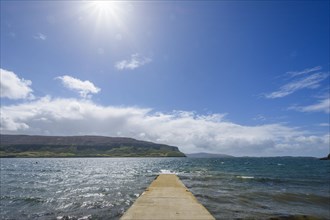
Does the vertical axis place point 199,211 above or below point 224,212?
above

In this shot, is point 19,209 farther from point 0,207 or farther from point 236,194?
point 236,194

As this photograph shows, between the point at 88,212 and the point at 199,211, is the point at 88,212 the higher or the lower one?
the lower one

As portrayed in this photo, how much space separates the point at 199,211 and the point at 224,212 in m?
9.88

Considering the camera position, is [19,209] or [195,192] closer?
[19,209]

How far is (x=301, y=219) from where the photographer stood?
19.1m

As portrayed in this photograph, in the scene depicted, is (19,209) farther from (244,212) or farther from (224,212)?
(244,212)

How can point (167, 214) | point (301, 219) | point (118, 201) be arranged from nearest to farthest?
point (167, 214) < point (301, 219) < point (118, 201)

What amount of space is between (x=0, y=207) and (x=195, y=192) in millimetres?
19491

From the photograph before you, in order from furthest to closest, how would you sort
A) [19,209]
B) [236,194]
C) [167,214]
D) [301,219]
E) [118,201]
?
[236,194]
[118,201]
[19,209]
[301,219]
[167,214]

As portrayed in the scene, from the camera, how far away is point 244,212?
69.1ft

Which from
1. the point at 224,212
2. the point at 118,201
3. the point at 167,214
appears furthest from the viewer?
the point at 118,201

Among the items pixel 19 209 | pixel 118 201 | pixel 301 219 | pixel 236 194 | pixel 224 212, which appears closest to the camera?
pixel 301 219

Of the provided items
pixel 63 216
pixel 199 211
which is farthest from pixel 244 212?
pixel 63 216

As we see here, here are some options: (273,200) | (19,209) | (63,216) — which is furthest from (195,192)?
(19,209)
